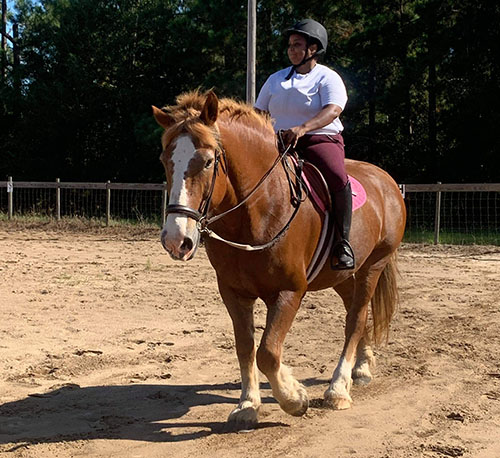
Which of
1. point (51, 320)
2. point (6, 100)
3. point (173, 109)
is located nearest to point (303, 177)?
point (173, 109)

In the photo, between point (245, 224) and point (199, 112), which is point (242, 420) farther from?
point (199, 112)

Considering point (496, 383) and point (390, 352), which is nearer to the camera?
point (496, 383)

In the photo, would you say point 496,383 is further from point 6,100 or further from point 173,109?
point 6,100

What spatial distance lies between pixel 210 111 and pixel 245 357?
70.9 inches

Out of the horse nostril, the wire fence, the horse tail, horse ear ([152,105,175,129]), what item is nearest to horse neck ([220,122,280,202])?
horse ear ([152,105,175,129])

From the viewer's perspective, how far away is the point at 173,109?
4129mm

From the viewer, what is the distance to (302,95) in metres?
4.95

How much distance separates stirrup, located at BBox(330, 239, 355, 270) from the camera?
497cm

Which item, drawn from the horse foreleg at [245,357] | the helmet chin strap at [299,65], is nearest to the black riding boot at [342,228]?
the horse foreleg at [245,357]

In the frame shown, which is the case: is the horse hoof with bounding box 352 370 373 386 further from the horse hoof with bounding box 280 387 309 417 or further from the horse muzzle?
the horse muzzle

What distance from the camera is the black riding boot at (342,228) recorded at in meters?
4.98

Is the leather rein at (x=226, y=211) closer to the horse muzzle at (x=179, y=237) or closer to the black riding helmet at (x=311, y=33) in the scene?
the horse muzzle at (x=179, y=237)

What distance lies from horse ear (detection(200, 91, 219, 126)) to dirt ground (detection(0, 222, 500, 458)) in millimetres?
2051

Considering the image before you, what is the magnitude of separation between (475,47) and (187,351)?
78.7 feet
